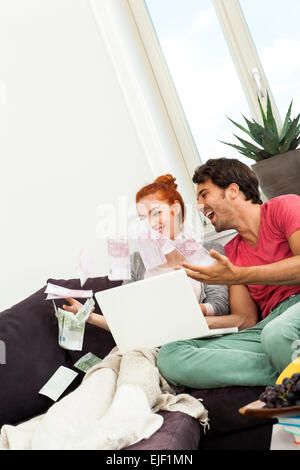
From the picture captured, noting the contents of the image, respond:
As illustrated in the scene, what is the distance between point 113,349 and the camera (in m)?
1.99

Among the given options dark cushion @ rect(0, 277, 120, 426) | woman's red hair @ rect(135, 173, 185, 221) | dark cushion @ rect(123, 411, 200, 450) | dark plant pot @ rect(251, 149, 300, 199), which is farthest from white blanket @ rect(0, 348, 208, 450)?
dark plant pot @ rect(251, 149, 300, 199)

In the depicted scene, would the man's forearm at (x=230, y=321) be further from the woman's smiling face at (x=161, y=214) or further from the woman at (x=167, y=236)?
the woman's smiling face at (x=161, y=214)

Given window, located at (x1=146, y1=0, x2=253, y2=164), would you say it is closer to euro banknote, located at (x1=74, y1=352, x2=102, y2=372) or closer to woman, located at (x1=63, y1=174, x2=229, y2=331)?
woman, located at (x1=63, y1=174, x2=229, y2=331)

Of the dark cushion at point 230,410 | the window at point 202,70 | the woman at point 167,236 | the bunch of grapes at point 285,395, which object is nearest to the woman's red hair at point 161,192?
the woman at point 167,236

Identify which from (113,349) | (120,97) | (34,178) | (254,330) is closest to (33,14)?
(120,97)

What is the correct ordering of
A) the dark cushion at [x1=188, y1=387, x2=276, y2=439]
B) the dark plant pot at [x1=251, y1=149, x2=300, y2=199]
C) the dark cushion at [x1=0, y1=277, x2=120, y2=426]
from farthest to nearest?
the dark plant pot at [x1=251, y1=149, x2=300, y2=199], the dark cushion at [x1=0, y1=277, x2=120, y2=426], the dark cushion at [x1=188, y1=387, x2=276, y2=439]

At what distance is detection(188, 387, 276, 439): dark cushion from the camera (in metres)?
1.49

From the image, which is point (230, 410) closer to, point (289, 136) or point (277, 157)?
point (277, 157)

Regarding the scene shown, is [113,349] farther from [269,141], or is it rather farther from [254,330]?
[269,141]

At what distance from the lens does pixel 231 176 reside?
81.9 inches

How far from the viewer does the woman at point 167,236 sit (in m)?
2.04

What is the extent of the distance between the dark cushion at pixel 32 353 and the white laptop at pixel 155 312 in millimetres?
255

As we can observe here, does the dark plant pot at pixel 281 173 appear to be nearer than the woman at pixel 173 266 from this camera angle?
No
